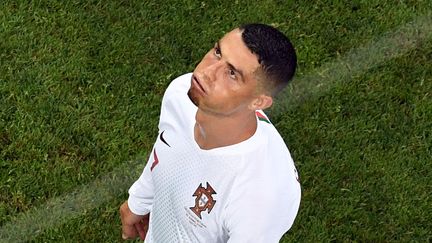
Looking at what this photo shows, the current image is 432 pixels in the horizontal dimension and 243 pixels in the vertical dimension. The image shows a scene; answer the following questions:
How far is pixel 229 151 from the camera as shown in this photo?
3010 mm

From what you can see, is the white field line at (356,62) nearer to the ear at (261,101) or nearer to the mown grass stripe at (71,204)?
the mown grass stripe at (71,204)

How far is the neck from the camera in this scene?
2951 millimetres

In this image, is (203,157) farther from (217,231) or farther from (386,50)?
(386,50)

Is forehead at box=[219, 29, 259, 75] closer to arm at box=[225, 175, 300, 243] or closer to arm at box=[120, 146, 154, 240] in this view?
arm at box=[225, 175, 300, 243]

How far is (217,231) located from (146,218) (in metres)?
0.79

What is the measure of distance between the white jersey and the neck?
0.03 m

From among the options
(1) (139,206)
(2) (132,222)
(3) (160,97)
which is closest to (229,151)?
(1) (139,206)

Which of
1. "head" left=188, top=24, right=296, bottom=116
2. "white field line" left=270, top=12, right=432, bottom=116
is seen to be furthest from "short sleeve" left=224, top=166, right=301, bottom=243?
"white field line" left=270, top=12, right=432, bottom=116

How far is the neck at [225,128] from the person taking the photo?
2.95 m

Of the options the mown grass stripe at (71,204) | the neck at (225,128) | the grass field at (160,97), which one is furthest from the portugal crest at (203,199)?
the mown grass stripe at (71,204)

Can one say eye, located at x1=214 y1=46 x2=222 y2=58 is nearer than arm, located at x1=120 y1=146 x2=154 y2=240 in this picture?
Yes

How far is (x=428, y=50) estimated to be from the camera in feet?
20.2

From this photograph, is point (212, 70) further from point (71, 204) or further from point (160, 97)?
point (160, 97)

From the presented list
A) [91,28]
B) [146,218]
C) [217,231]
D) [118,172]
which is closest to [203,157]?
[217,231]
